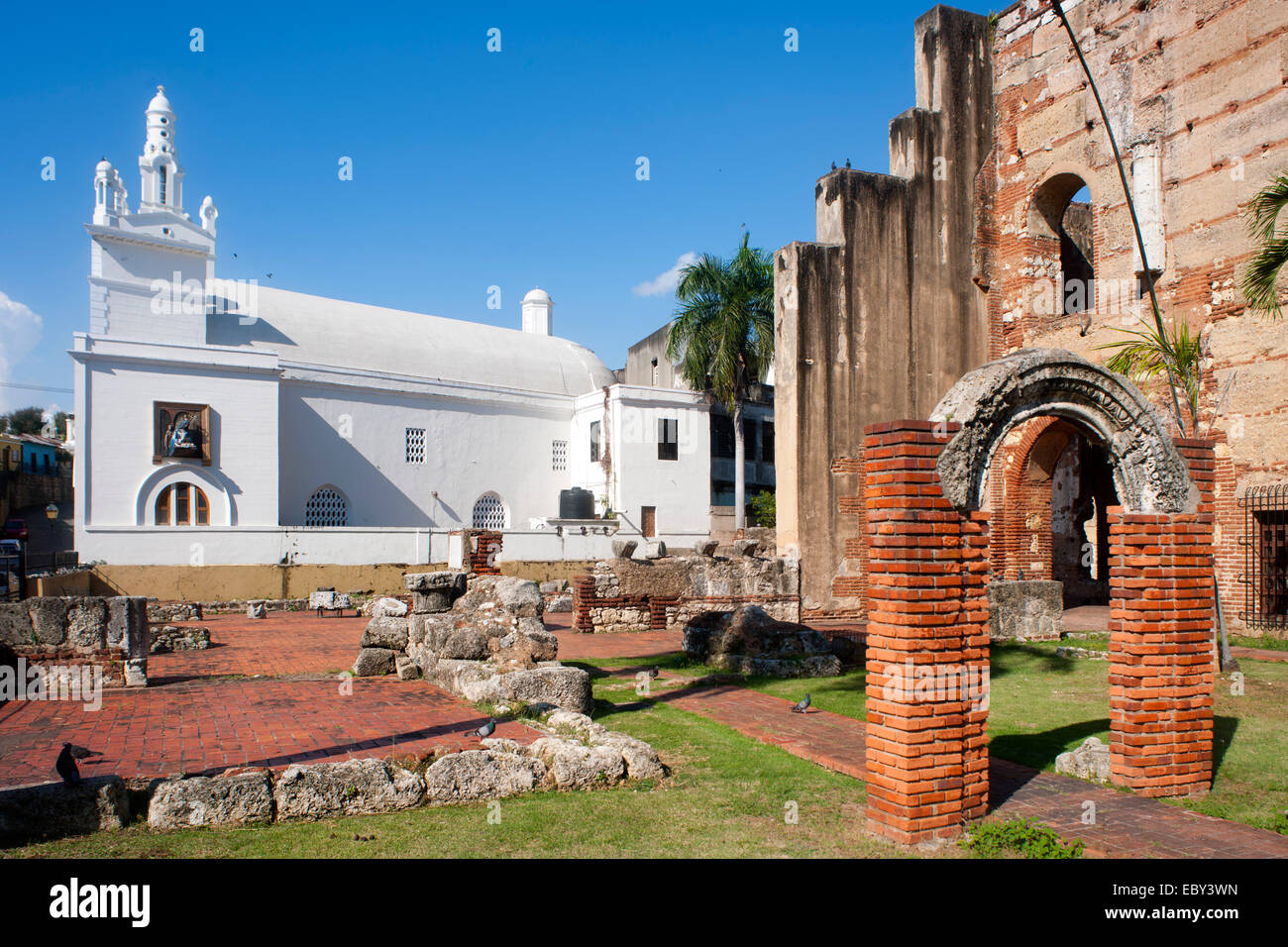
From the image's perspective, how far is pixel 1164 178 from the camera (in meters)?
14.8

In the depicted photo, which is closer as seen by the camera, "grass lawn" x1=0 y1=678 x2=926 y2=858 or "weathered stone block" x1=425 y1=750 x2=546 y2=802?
"grass lawn" x1=0 y1=678 x2=926 y2=858

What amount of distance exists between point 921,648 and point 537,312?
40992mm

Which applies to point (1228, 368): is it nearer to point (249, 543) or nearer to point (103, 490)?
point (249, 543)

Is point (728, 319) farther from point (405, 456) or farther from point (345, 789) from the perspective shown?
point (345, 789)

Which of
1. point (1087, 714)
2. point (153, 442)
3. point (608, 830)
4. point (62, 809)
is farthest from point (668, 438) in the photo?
point (62, 809)

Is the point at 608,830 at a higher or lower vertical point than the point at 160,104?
lower

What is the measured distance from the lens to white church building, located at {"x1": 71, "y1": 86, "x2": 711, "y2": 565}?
24.7 meters

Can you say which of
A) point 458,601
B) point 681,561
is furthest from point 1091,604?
point 458,601

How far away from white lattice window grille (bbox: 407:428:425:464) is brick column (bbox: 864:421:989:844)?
28.0 meters

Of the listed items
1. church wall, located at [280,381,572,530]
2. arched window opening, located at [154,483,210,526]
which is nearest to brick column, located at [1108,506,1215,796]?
arched window opening, located at [154,483,210,526]

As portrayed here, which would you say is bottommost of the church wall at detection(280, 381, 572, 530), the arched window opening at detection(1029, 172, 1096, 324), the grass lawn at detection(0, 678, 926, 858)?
the grass lawn at detection(0, 678, 926, 858)

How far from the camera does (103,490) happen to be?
24.5 meters

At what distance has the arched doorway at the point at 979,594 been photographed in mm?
4945

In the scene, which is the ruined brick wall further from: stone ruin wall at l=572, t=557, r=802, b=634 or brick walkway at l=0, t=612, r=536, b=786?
brick walkway at l=0, t=612, r=536, b=786
